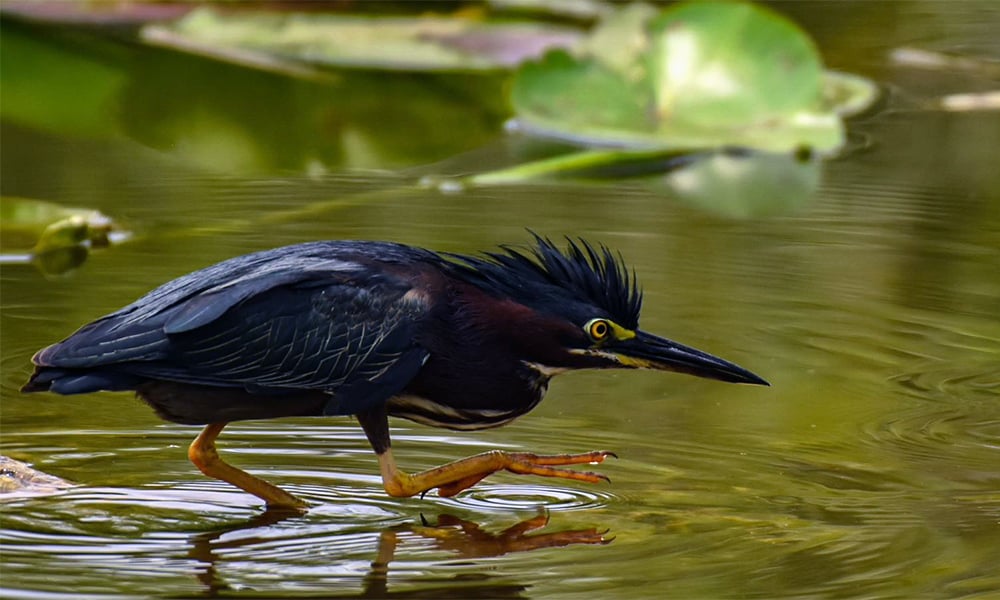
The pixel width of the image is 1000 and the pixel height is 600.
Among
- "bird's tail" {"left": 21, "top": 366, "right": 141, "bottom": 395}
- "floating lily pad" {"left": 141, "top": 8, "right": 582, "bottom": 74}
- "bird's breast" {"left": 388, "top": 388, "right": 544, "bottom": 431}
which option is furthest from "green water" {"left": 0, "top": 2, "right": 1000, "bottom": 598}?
"floating lily pad" {"left": 141, "top": 8, "right": 582, "bottom": 74}

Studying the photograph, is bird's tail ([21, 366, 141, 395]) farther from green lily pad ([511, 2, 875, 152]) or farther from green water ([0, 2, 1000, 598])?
green lily pad ([511, 2, 875, 152])

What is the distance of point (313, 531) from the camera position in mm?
4363

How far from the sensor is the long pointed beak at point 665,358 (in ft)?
15.5

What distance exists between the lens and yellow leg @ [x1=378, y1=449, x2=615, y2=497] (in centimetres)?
458

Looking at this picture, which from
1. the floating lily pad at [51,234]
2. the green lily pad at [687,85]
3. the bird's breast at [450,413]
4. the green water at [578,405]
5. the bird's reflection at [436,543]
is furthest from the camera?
the green lily pad at [687,85]

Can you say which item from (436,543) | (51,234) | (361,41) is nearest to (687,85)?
(361,41)

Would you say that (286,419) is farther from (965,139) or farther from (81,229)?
(965,139)

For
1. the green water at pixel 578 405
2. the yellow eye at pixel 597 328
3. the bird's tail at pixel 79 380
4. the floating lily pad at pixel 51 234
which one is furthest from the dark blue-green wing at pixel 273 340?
the floating lily pad at pixel 51 234

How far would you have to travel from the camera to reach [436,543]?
14.2 ft

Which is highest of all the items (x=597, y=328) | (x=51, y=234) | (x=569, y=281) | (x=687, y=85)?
(x=687, y=85)

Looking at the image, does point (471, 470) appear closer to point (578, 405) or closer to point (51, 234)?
point (578, 405)

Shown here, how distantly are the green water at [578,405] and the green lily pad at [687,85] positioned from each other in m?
0.37

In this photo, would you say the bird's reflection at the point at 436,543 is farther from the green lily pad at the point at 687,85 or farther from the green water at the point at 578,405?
the green lily pad at the point at 687,85

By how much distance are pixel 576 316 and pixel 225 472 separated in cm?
105
